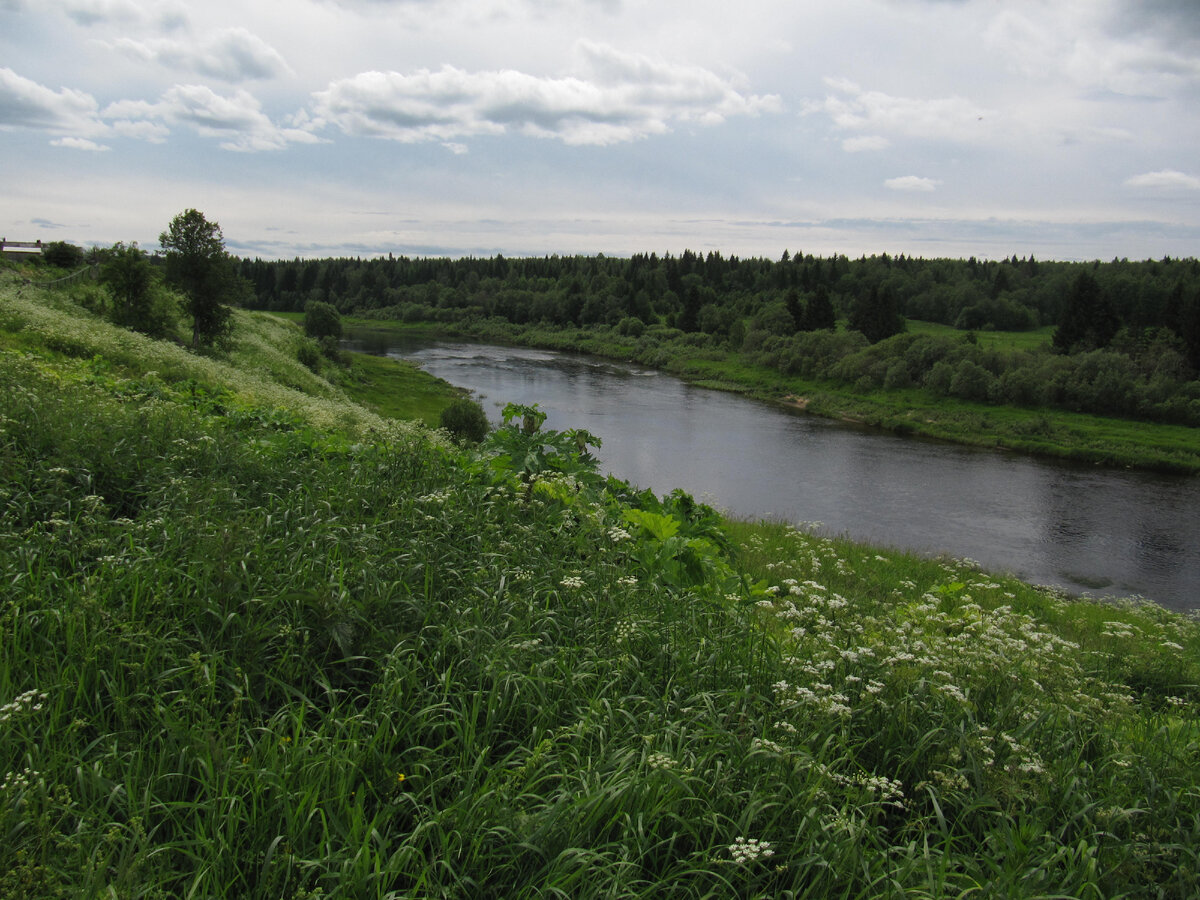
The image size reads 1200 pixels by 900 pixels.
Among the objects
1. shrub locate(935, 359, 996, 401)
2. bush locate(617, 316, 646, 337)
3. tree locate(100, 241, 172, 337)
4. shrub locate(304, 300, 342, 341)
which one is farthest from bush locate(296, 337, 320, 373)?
bush locate(617, 316, 646, 337)

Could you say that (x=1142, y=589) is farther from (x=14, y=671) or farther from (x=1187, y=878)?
(x=14, y=671)

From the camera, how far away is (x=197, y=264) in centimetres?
3412

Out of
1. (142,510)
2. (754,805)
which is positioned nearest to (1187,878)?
(754,805)

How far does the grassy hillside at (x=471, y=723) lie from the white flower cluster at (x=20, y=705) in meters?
0.02

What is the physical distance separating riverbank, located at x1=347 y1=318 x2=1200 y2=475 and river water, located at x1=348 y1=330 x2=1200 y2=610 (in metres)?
2.85

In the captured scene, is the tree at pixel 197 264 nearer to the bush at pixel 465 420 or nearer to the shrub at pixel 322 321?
the bush at pixel 465 420

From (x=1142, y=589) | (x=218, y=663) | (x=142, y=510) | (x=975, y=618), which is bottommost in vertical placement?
(x=1142, y=589)

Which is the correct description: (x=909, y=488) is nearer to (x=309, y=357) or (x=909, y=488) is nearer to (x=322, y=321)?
(x=309, y=357)

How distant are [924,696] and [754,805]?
1652mm

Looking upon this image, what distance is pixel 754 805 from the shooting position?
126 inches

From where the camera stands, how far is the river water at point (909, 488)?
26109mm

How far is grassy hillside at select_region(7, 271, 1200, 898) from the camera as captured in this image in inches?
114

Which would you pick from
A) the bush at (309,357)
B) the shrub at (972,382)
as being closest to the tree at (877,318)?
the shrub at (972,382)

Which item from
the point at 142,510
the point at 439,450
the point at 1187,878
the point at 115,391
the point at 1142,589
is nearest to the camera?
the point at 1187,878
